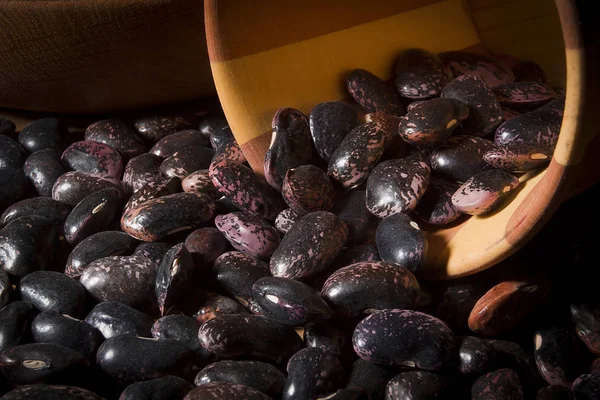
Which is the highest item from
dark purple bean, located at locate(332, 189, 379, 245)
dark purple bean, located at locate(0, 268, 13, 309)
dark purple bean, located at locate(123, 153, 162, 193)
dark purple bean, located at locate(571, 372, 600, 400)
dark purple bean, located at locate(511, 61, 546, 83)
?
dark purple bean, located at locate(123, 153, 162, 193)

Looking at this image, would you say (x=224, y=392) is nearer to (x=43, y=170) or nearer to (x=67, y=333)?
(x=67, y=333)

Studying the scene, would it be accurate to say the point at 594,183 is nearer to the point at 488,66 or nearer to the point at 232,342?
the point at 232,342

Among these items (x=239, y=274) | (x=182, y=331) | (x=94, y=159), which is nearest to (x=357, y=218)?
(x=239, y=274)

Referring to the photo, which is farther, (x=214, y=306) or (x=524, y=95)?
(x=524, y=95)

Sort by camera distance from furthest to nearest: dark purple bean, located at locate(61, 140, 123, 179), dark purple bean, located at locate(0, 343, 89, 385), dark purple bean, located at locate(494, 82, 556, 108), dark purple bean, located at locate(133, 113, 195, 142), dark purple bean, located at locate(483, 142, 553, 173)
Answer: dark purple bean, located at locate(133, 113, 195, 142) < dark purple bean, located at locate(61, 140, 123, 179) < dark purple bean, located at locate(494, 82, 556, 108) < dark purple bean, located at locate(483, 142, 553, 173) < dark purple bean, located at locate(0, 343, 89, 385)

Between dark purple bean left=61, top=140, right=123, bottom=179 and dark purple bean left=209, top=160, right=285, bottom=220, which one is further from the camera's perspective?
dark purple bean left=61, top=140, right=123, bottom=179

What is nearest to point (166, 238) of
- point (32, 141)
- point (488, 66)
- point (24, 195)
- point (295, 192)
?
point (295, 192)

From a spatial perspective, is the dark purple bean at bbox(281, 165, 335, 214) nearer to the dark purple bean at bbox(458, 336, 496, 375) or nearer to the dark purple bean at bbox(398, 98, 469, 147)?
the dark purple bean at bbox(398, 98, 469, 147)

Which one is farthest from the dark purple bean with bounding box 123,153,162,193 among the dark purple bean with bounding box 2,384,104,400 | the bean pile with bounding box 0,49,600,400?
the dark purple bean with bounding box 2,384,104,400
